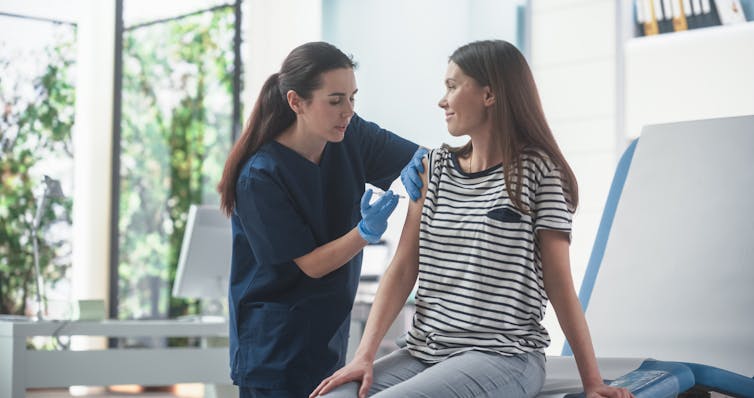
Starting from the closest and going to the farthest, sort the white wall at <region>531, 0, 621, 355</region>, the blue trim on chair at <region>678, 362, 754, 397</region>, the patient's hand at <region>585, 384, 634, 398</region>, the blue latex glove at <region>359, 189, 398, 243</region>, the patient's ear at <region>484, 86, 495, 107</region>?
the patient's hand at <region>585, 384, 634, 398</region>
the patient's ear at <region>484, 86, 495, 107</region>
the blue latex glove at <region>359, 189, 398, 243</region>
the blue trim on chair at <region>678, 362, 754, 397</region>
the white wall at <region>531, 0, 621, 355</region>

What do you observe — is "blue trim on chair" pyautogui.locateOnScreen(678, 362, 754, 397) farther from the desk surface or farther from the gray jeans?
the desk surface

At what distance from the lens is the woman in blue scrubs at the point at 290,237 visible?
177cm

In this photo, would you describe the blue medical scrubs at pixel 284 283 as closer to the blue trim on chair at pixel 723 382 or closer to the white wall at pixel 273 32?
the blue trim on chair at pixel 723 382

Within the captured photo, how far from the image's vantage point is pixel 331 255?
67.7 inches

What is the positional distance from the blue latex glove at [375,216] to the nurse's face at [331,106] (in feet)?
0.56

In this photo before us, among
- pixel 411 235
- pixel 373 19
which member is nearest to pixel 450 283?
pixel 411 235

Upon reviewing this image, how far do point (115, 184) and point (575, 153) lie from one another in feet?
9.57

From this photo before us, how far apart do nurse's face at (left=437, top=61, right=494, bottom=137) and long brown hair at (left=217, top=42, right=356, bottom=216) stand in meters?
0.34

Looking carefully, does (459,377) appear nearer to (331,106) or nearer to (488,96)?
(488,96)

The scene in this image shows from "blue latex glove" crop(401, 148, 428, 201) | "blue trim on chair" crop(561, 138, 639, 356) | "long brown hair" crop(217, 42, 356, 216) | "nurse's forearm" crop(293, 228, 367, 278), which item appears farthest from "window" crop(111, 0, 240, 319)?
"blue latex glove" crop(401, 148, 428, 201)

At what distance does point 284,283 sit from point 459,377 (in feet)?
1.80

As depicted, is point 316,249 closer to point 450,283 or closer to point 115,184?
point 450,283

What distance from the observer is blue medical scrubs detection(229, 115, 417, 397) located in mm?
1769

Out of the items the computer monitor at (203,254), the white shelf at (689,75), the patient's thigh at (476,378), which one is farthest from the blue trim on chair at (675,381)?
the white shelf at (689,75)
